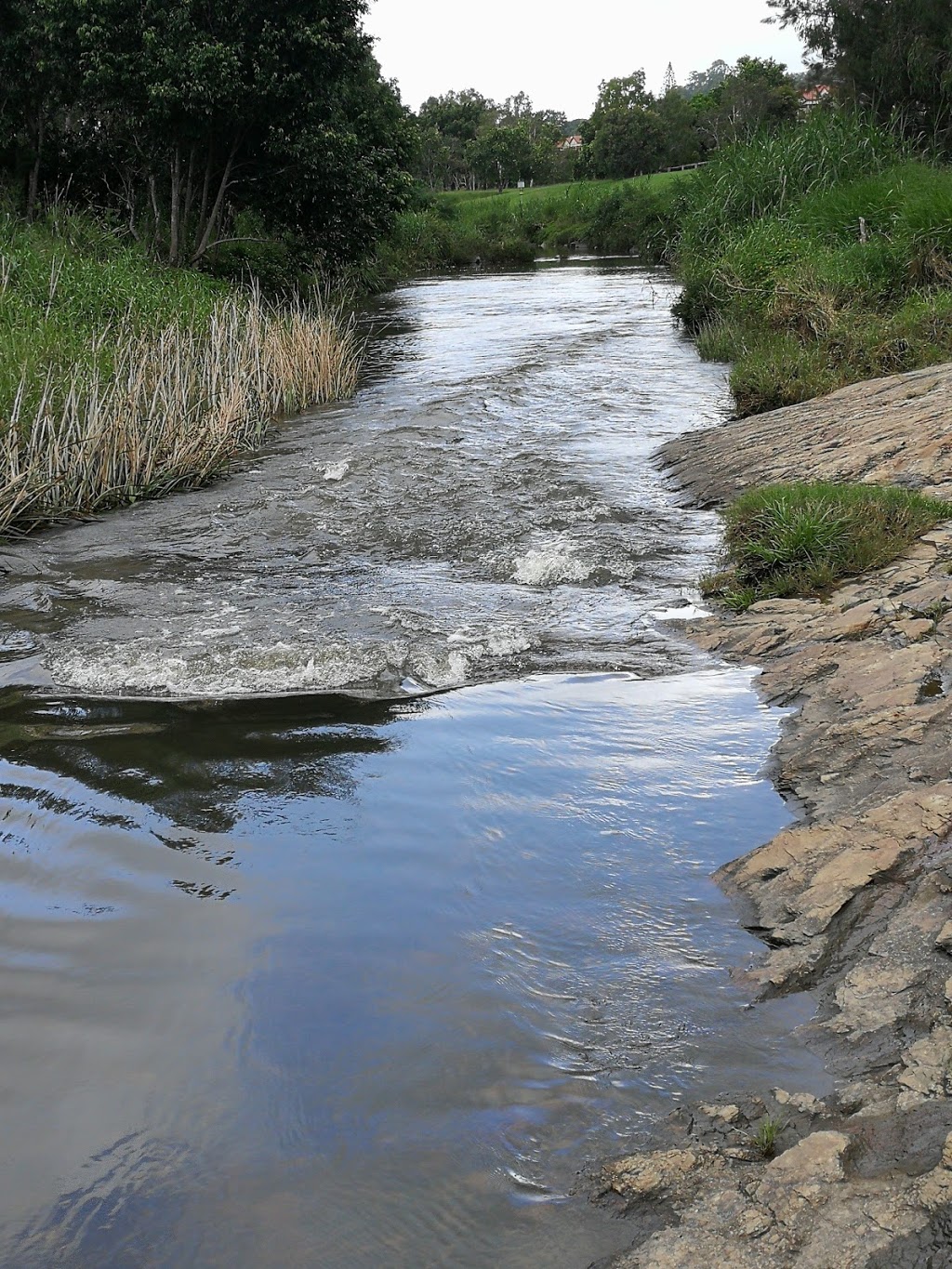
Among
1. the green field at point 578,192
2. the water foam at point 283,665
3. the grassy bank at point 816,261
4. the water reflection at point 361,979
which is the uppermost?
the green field at point 578,192

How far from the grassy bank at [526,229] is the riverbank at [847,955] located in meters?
31.5

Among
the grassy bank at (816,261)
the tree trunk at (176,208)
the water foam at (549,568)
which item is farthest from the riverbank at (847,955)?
the tree trunk at (176,208)

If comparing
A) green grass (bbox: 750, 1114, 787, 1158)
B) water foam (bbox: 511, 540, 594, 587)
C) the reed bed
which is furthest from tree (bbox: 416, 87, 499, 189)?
green grass (bbox: 750, 1114, 787, 1158)

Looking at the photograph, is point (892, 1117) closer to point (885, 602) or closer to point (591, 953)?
point (591, 953)

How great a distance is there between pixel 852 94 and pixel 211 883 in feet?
93.0

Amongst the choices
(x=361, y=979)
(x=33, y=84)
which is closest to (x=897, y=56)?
(x=33, y=84)

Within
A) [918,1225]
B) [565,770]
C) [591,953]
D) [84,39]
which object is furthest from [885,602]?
[84,39]

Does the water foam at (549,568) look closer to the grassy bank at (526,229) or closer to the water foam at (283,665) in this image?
the water foam at (283,665)

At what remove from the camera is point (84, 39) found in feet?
58.8

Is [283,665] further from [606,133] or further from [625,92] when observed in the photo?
[625,92]

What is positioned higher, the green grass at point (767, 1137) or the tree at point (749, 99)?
the tree at point (749, 99)

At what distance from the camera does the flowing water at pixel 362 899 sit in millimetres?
2410

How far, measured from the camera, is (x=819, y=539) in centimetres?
639

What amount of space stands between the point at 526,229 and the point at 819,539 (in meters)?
46.8
